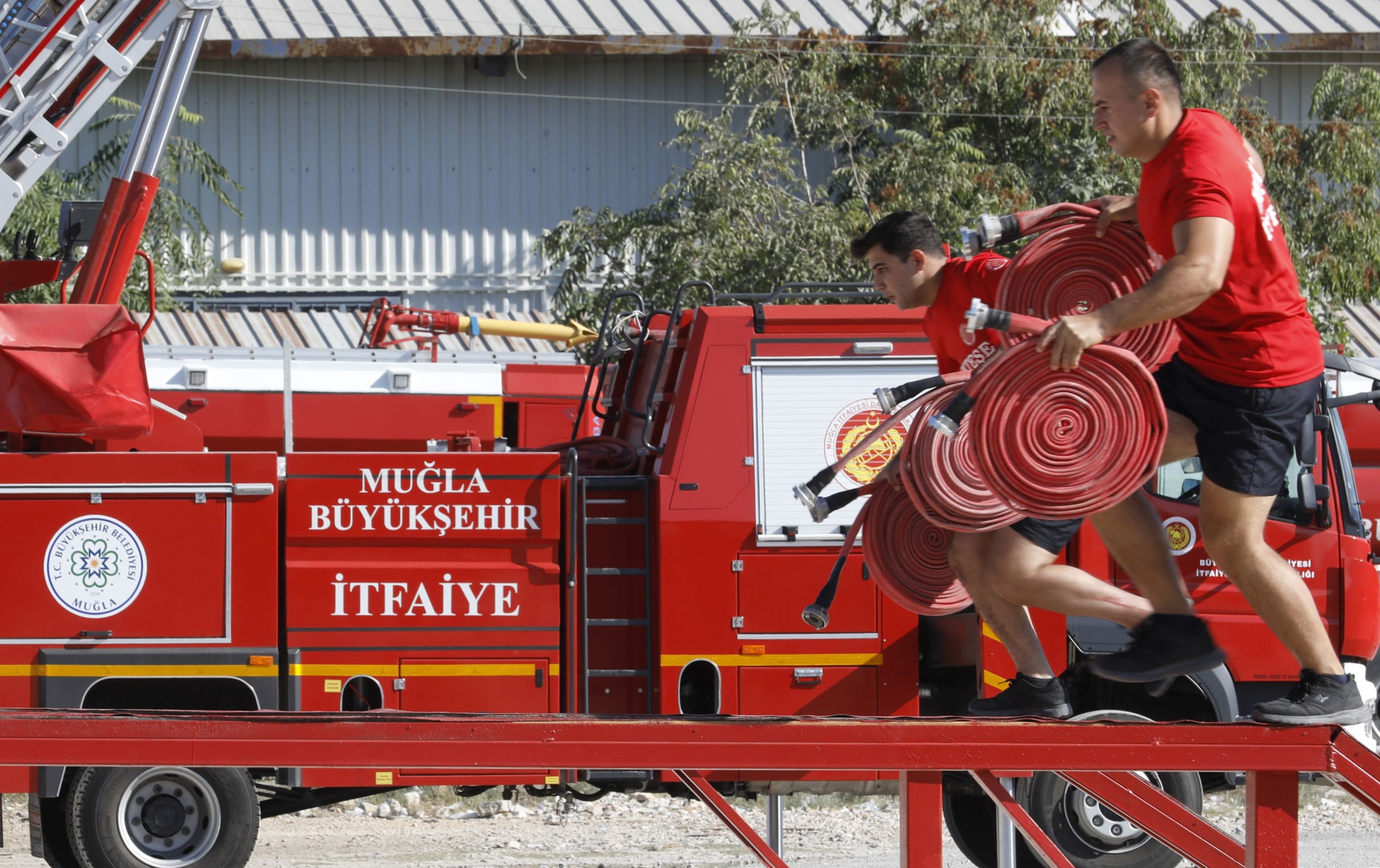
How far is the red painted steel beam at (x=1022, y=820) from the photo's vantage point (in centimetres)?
484

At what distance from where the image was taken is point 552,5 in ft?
78.4

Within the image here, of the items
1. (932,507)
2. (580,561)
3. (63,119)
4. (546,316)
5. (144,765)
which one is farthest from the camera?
(546,316)

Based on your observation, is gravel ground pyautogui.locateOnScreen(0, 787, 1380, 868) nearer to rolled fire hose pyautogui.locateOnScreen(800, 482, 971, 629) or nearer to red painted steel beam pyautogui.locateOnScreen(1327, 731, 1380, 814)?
rolled fire hose pyautogui.locateOnScreen(800, 482, 971, 629)

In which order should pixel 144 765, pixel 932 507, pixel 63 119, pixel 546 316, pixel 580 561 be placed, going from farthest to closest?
1. pixel 546 316
2. pixel 63 119
3. pixel 580 561
4. pixel 932 507
5. pixel 144 765

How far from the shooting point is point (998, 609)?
16.5ft

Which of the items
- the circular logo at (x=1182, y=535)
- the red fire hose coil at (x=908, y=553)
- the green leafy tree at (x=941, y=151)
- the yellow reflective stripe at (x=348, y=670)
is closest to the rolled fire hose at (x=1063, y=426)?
the red fire hose coil at (x=908, y=553)

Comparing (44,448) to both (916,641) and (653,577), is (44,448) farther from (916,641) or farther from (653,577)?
(916,641)

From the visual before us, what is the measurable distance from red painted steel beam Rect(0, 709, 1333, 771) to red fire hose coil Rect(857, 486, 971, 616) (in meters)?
1.03

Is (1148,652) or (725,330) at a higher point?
(725,330)

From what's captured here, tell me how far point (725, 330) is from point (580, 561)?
51.3 inches

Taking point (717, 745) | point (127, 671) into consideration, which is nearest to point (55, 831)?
point (127, 671)

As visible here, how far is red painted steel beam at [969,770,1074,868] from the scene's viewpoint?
4.84m

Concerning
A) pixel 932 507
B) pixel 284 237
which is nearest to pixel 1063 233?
pixel 932 507

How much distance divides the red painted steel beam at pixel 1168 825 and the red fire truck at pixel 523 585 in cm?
244
